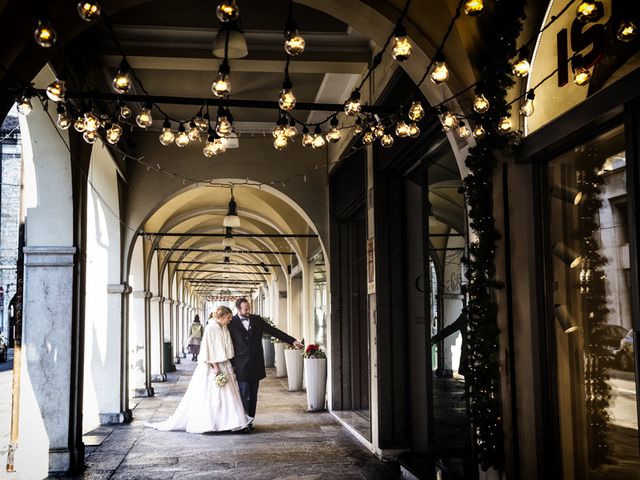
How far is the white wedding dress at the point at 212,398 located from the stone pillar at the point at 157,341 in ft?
28.7

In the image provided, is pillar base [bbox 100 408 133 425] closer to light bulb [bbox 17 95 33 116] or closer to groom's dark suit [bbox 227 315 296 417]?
groom's dark suit [bbox 227 315 296 417]

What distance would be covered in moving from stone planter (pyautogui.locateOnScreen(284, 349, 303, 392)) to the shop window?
10529 mm

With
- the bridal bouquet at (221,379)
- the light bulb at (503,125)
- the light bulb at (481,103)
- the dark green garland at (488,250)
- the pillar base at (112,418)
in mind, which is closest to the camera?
the light bulb at (481,103)

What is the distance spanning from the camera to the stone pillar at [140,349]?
1443 cm

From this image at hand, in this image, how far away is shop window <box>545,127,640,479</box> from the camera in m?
3.81

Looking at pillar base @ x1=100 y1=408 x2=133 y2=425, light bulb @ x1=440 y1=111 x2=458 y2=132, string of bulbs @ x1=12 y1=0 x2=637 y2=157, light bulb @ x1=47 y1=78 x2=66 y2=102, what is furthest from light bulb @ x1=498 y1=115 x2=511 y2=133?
pillar base @ x1=100 y1=408 x2=133 y2=425

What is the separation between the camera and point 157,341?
20.0 metres

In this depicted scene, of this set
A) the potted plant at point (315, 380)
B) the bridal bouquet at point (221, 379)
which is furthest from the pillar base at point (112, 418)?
the potted plant at point (315, 380)

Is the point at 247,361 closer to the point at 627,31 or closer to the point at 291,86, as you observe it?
the point at 291,86

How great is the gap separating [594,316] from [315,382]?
800 centimetres

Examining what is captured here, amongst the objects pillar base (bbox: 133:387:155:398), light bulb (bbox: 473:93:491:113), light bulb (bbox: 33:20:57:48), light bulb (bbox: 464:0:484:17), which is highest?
light bulb (bbox: 464:0:484:17)

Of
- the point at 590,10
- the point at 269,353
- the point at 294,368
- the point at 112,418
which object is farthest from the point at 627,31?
the point at 269,353

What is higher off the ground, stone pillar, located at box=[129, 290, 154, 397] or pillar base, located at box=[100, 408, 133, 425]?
stone pillar, located at box=[129, 290, 154, 397]

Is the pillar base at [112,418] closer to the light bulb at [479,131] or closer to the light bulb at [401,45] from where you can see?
the light bulb at [479,131]
